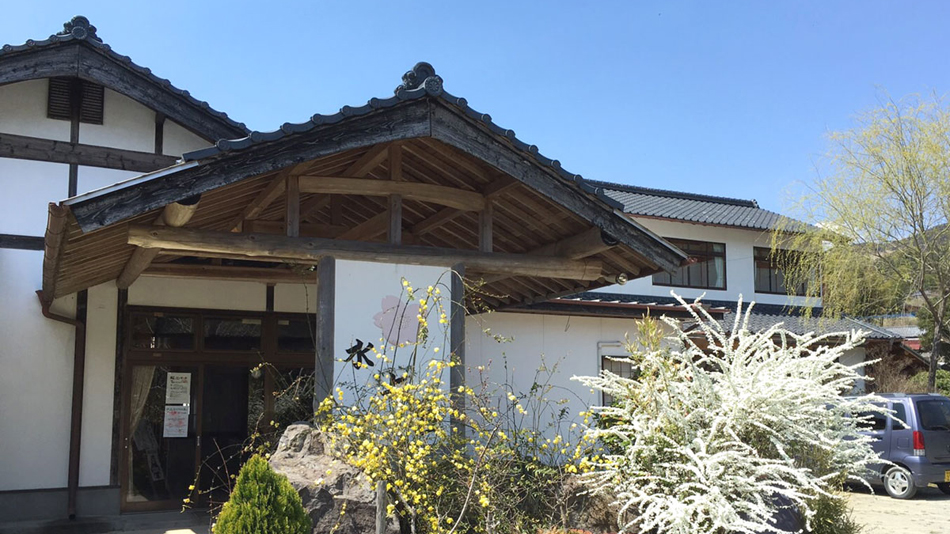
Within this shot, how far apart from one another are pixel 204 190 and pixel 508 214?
11.6 feet

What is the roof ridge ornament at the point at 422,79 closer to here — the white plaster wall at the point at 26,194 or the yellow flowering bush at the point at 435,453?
the yellow flowering bush at the point at 435,453

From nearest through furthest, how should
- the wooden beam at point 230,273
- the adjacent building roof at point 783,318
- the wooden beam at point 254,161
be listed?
the wooden beam at point 254,161, the wooden beam at point 230,273, the adjacent building roof at point 783,318

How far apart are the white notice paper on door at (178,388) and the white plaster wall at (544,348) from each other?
12.5 ft

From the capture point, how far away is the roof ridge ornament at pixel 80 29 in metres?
10.6

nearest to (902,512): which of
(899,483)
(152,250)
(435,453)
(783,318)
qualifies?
(899,483)

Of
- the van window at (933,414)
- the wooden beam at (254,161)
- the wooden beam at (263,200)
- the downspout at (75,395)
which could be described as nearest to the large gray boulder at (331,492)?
the wooden beam at (254,161)

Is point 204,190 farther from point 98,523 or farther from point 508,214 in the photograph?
point 98,523

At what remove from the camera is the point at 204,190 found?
6727 millimetres

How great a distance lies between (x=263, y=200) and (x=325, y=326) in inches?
65.0

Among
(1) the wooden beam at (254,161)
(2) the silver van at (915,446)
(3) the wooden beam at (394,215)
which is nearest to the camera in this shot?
(1) the wooden beam at (254,161)

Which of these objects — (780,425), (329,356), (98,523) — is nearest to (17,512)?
(98,523)

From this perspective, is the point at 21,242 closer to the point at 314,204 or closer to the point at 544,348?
the point at 314,204

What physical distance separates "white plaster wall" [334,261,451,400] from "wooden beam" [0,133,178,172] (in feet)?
15.7

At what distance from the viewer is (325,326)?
25.1ft
